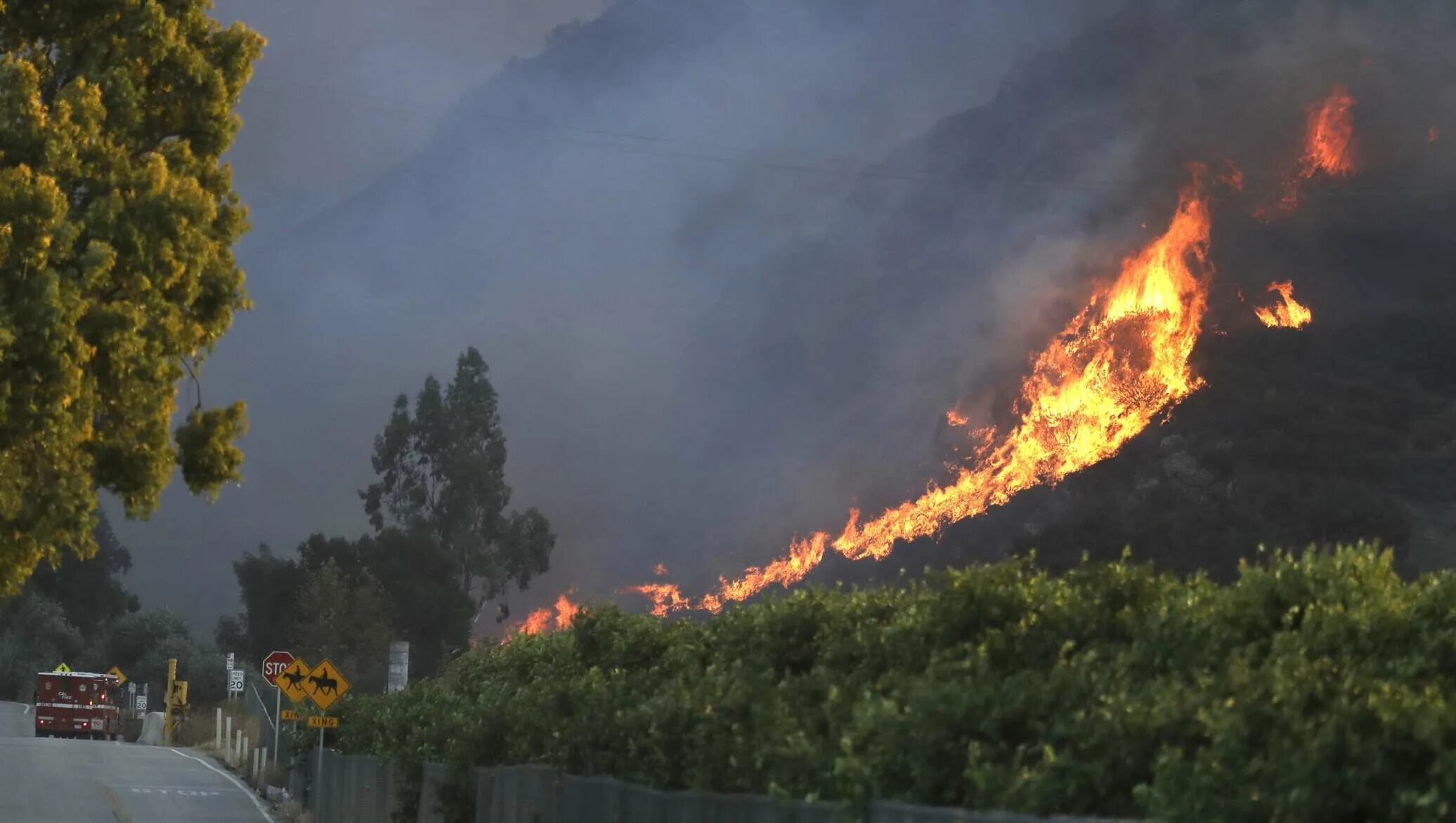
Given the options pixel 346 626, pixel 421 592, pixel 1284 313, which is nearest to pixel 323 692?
pixel 1284 313

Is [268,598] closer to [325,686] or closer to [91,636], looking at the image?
[91,636]

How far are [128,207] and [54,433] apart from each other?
2201 millimetres

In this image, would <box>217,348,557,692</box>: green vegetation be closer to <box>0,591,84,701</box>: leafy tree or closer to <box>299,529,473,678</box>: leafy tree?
<box>299,529,473,678</box>: leafy tree

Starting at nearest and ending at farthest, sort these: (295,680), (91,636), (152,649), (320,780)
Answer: (320,780), (295,680), (152,649), (91,636)

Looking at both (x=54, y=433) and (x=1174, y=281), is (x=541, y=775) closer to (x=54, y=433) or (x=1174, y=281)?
(x=54, y=433)

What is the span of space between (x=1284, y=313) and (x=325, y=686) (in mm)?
47606

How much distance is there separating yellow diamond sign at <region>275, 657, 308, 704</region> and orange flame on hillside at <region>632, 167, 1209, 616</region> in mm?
17785

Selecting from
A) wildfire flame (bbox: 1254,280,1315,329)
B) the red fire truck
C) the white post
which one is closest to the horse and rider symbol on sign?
the white post

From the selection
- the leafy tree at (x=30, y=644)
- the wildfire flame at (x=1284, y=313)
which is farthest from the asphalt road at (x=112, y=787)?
the leafy tree at (x=30, y=644)

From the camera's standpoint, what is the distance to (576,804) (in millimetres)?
16828

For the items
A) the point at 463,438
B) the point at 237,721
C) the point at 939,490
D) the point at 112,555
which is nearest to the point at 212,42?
the point at 939,490

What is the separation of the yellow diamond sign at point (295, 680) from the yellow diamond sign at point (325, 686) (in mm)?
190

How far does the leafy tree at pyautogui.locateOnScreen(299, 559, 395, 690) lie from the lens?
A: 88.6 meters

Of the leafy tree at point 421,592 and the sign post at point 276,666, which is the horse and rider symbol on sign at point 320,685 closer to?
the sign post at point 276,666
